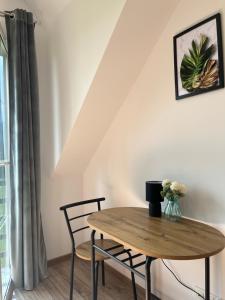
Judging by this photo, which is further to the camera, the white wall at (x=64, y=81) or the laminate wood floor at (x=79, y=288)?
the laminate wood floor at (x=79, y=288)

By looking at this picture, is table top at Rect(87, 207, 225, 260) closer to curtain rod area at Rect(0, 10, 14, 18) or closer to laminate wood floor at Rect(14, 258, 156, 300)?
laminate wood floor at Rect(14, 258, 156, 300)

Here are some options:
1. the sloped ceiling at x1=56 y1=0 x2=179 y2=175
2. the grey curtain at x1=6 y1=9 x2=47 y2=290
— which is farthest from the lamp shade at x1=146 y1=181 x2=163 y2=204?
the grey curtain at x1=6 y1=9 x2=47 y2=290

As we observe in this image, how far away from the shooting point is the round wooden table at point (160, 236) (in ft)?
3.90

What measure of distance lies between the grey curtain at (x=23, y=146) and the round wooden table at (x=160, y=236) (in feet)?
2.56

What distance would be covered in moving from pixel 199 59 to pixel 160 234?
3.71 ft

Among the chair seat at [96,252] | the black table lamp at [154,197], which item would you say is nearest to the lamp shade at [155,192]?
the black table lamp at [154,197]

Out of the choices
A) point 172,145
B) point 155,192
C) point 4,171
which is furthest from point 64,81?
point 155,192

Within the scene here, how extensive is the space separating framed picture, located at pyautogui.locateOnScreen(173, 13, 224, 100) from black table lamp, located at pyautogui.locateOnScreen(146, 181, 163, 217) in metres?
0.65

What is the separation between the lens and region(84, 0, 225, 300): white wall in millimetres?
1519

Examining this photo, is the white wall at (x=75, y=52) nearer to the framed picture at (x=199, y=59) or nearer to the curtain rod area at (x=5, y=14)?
the curtain rod area at (x=5, y=14)

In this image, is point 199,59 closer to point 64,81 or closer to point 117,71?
point 117,71

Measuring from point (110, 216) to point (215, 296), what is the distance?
83cm

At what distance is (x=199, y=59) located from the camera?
1578 millimetres

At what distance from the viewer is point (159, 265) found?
6.42 ft
